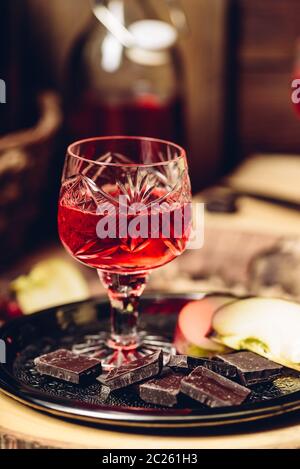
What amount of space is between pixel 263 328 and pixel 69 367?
28 cm

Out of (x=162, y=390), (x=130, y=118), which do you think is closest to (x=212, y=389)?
(x=162, y=390)

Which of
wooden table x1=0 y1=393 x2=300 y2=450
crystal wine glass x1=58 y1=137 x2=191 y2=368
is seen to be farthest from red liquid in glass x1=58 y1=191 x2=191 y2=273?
wooden table x1=0 y1=393 x2=300 y2=450

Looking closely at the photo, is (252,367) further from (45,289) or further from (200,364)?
(45,289)

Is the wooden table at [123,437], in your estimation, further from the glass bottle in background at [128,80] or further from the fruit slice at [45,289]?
the glass bottle in background at [128,80]

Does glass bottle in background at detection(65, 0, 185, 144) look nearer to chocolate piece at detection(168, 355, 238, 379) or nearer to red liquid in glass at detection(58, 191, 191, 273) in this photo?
red liquid in glass at detection(58, 191, 191, 273)

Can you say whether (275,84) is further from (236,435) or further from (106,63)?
(236,435)

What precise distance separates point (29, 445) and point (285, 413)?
31 centimetres

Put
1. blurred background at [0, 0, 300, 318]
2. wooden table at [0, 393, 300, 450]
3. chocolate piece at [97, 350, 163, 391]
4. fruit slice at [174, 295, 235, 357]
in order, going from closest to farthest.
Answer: wooden table at [0, 393, 300, 450] → chocolate piece at [97, 350, 163, 391] → fruit slice at [174, 295, 235, 357] → blurred background at [0, 0, 300, 318]

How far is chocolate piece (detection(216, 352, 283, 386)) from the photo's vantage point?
1124mm

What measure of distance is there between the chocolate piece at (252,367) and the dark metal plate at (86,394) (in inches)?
0.5

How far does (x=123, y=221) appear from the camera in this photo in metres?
1.18

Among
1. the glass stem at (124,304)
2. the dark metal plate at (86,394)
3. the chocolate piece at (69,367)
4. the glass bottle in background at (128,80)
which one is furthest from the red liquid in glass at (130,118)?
the chocolate piece at (69,367)
